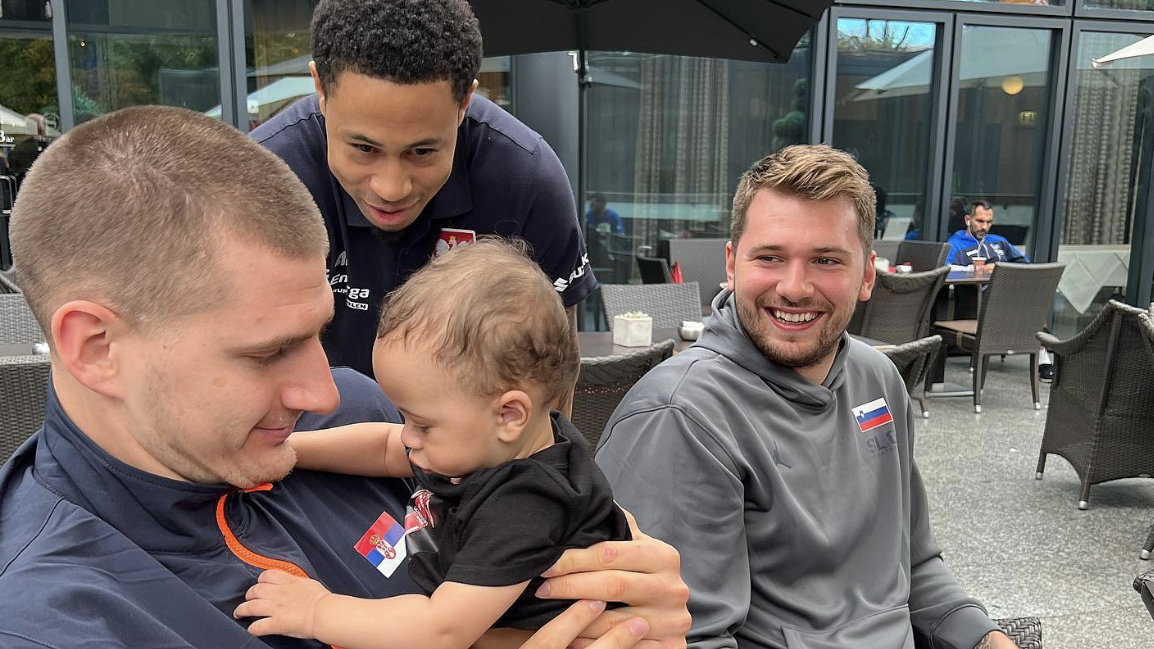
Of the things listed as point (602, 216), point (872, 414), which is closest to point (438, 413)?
point (872, 414)

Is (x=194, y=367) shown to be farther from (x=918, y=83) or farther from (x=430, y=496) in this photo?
(x=918, y=83)

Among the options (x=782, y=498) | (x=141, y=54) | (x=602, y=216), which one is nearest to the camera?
(x=782, y=498)

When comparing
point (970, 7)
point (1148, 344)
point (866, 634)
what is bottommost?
point (866, 634)

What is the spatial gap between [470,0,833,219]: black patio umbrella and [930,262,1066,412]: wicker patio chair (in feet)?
9.06

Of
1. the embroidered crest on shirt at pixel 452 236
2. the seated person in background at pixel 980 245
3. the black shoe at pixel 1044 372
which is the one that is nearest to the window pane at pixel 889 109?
the seated person in background at pixel 980 245

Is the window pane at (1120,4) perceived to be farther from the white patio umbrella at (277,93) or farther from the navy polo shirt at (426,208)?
the navy polo shirt at (426,208)

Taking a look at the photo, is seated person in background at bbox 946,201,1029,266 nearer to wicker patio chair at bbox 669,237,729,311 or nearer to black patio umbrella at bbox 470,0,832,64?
wicker patio chair at bbox 669,237,729,311

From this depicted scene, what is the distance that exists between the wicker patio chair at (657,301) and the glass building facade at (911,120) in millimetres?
2435

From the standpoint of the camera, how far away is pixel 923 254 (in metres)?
7.99

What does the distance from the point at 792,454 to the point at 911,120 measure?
753 centimetres

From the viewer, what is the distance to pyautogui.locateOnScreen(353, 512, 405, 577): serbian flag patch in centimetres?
136

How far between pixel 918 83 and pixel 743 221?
23.8ft

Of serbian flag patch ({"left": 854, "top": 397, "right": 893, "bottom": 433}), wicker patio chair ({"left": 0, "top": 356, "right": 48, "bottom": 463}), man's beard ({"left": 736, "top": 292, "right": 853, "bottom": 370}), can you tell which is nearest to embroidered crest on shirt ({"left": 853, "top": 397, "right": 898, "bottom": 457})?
serbian flag patch ({"left": 854, "top": 397, "right": 893, "bottom": 433})

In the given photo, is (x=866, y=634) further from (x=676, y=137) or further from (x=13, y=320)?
(x=676, y=137)
